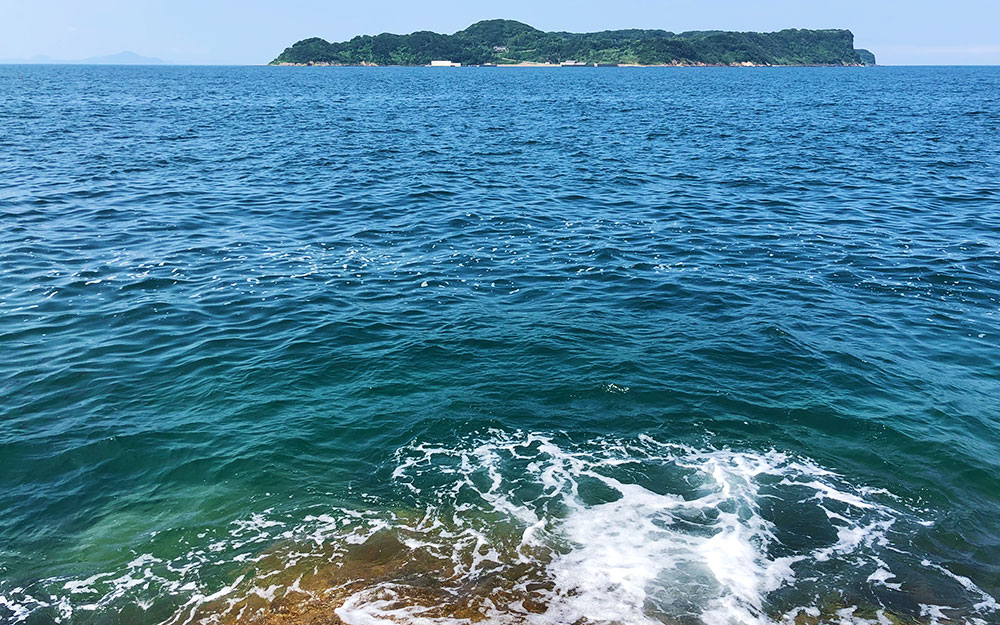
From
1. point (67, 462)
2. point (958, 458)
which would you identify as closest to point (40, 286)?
point (67, 462)

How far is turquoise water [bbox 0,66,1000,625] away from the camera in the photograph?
11.4m

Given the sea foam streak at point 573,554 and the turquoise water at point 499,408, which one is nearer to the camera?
the sea foam streak at point 573,554

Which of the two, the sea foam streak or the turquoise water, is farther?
the turquoise water

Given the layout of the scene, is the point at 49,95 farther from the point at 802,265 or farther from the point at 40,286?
the point at 802,265

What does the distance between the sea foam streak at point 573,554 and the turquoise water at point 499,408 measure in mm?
66

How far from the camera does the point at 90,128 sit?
6462 centimetres

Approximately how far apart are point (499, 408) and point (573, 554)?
5.31 m

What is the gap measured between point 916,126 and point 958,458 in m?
70.8

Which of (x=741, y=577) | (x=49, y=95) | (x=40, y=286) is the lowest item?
(x=741, y=577)

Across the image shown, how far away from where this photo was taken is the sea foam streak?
1077cm

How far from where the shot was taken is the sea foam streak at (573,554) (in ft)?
35.3

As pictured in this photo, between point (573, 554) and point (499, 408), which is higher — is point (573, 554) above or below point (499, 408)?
below

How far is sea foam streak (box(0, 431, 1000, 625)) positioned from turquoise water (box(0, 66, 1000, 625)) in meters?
0.07

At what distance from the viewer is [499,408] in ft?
54.7
